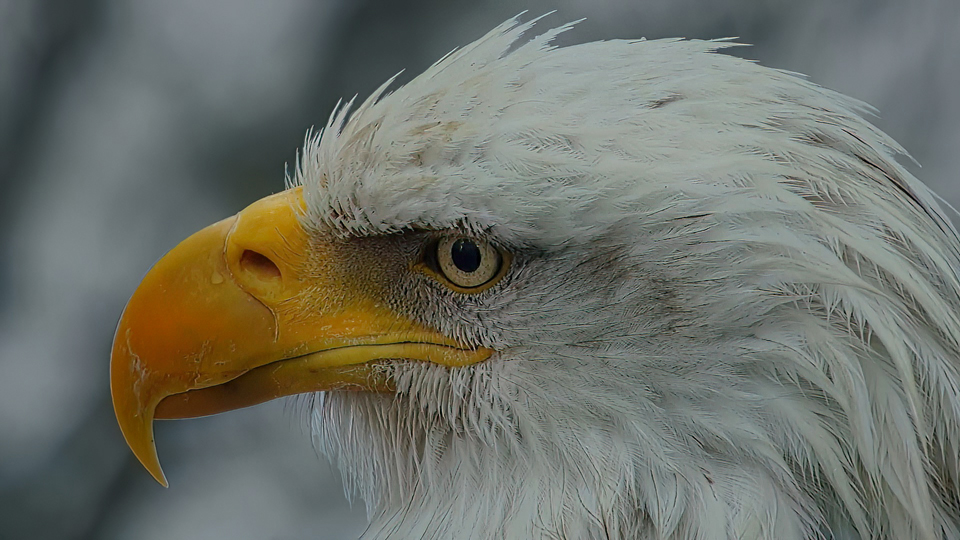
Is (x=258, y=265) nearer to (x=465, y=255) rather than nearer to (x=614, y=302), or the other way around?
(x=465, y=255)

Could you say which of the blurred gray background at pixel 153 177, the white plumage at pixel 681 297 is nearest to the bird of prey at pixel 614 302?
the white plumage at pixel 681 297

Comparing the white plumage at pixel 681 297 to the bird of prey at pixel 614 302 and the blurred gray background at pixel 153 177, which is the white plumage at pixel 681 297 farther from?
the blurred gray background at pixel 153 177

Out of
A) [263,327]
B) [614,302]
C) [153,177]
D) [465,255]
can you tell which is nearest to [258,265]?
[263,327]

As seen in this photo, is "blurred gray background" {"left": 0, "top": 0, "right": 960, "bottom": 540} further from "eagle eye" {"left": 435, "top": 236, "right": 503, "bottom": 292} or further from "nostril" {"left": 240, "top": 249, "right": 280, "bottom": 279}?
"eagle eye" {"left": 435, "top": 236, "right": 503, "bottom": 292}

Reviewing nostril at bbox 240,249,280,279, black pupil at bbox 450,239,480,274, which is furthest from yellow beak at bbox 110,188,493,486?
black pupil at bbox 450,239,480,274

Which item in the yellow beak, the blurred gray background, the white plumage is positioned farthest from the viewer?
the blurred gray background

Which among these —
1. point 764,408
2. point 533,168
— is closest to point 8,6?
point 533,168
